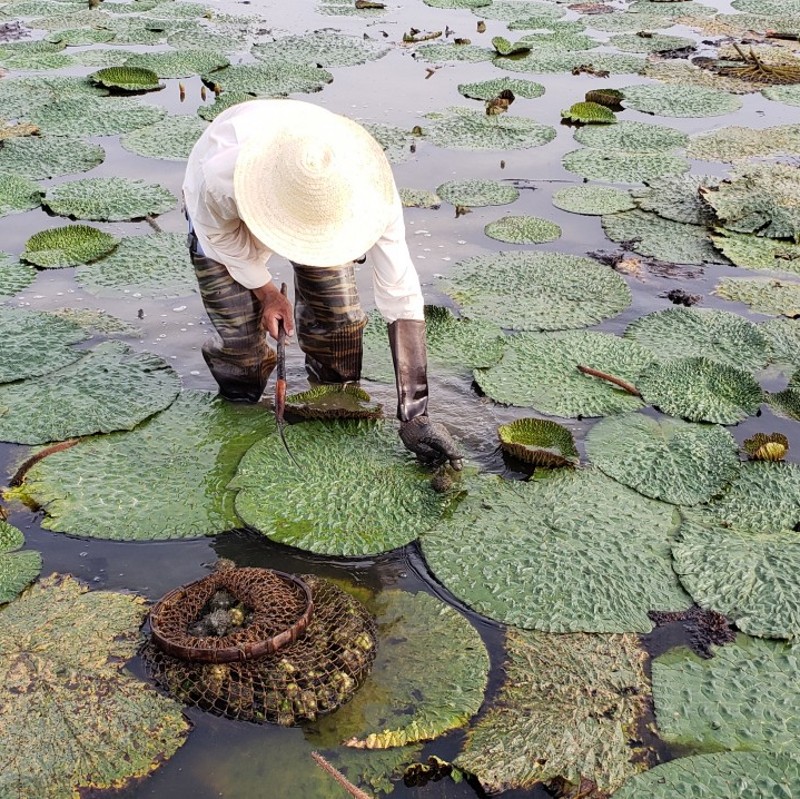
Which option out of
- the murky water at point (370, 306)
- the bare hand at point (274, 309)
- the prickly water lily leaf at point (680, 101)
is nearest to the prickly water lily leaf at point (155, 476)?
the murky water at point (370, 306)

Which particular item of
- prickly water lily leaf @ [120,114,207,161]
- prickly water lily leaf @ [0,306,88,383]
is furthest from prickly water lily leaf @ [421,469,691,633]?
prickly water lily leaf @ [120,114,207,161]

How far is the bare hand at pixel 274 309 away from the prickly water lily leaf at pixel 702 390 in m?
1.35

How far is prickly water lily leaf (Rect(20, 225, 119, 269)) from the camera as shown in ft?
14.2

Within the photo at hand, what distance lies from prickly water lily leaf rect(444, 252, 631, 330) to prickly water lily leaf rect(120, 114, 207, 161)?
222cm

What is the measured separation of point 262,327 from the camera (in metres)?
3.24

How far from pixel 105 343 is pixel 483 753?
2.35 metres

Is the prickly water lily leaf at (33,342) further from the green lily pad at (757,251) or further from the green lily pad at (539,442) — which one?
the green lily pad at (757,251)

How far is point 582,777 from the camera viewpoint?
2.02 m

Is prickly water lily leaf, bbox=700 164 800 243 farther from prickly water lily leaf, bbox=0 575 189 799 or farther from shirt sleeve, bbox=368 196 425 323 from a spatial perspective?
prickly water lily leaf, bbox=0 575 189 799

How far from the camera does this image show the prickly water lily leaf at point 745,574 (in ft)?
7.95

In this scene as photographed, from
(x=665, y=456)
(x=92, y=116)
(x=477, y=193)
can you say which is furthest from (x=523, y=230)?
(x=92, y=116)

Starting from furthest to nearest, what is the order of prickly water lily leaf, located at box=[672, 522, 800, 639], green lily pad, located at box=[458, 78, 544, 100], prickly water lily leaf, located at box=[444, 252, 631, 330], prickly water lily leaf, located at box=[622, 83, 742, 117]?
green lily pad, located at box=[458, 78, 544, 100]
prickly water lily leaf, located at box=[622, 83, 742, 117]
prickly water lily leaf, located at box=[444, 252, 631, 330]
prickly water lily leaf, located at box=[672, 522, 800, 639]

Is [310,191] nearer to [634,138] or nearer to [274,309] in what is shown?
[274,309]

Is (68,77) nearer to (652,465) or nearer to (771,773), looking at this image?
(652,465)
